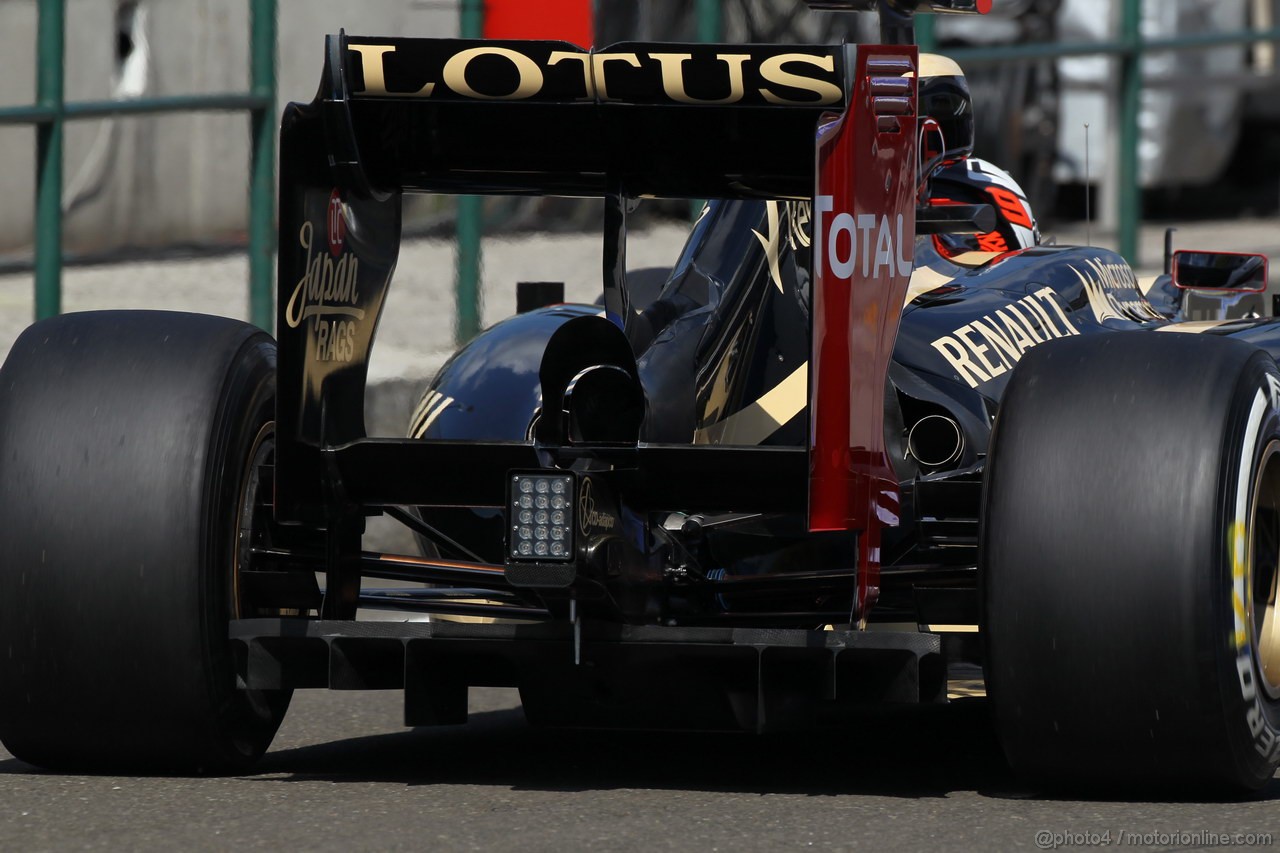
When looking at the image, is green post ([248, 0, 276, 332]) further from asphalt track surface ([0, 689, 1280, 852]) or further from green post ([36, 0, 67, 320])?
asphalt track surface ([0, 689, 1280, 852])

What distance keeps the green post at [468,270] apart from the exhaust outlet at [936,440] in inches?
241

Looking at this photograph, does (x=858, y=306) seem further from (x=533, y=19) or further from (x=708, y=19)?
(x=708, y=19)

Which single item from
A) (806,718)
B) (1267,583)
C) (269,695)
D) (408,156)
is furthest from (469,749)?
(1267,583)

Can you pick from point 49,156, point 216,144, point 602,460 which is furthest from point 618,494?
point 216,144

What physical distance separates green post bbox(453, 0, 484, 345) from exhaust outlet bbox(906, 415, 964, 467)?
6.13 meters

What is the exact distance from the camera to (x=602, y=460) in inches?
178

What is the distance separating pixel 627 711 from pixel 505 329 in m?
1.63

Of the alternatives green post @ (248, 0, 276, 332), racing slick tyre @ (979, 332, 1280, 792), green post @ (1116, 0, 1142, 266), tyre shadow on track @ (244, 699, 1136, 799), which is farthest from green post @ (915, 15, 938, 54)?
racing slick tyre @ (979, 332, 1280, 792)

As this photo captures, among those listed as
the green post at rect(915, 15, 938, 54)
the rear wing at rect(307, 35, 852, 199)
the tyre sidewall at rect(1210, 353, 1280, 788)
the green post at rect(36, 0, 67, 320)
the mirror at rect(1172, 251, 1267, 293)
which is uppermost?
the green post at rect(915, 15, 938, 54)

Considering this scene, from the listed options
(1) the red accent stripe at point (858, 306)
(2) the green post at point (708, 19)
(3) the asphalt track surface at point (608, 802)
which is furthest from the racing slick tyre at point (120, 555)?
(2) the green post at point (708, 19)

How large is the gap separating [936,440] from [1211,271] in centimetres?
179

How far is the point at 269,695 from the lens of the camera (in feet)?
15.8

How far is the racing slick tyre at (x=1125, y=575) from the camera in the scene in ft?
13.7

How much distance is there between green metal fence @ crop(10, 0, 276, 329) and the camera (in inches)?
380
